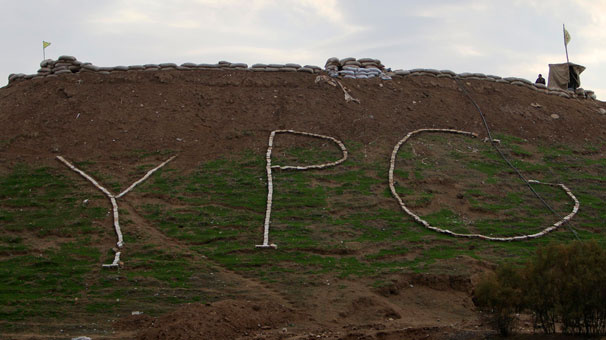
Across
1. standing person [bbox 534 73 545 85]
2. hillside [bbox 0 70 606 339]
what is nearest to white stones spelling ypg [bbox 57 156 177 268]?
hillside [bbox 0 70 606 339]

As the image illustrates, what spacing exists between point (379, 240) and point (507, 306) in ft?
20.8

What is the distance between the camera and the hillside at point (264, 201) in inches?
661

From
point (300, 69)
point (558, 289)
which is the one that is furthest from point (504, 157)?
point (558, 289)

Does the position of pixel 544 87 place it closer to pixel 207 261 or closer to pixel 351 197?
pixel 351 197

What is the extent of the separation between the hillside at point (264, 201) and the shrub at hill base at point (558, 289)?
3.72 feet

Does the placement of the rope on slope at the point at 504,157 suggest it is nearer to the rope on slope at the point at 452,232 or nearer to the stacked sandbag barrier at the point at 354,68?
the rope on slope at the point at 452,232

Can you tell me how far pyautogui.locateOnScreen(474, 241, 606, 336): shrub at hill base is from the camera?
13.7 metres

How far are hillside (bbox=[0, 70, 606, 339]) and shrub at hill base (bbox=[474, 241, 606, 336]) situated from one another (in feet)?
3.72

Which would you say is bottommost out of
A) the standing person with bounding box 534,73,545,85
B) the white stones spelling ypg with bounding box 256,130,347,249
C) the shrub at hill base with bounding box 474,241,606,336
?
the shrub at hill base with bounding box 474,241,606,336

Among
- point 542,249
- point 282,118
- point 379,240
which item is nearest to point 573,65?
point 282,118

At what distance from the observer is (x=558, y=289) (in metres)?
14.0

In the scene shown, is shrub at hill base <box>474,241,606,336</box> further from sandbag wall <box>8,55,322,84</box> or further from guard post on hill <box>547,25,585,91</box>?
guard post on hill <box>547,25,585,91</box>

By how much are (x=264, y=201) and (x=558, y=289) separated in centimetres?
1044

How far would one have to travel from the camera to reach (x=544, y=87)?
3322 cm
